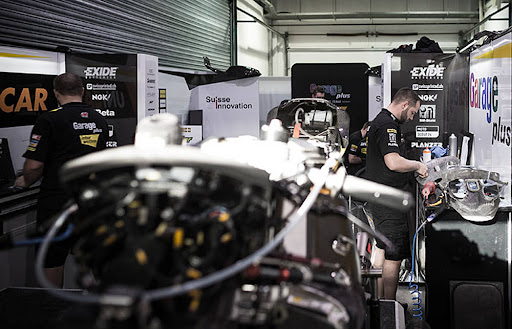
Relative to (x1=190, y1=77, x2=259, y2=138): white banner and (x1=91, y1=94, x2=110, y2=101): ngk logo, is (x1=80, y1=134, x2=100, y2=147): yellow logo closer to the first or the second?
(x1=91, y1=94, x2=110, y2=101): ngk logo

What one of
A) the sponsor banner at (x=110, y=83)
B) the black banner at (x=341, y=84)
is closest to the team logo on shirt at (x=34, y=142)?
the sponsor banner at (x=110, y=83)

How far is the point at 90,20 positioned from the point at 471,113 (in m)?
3.29

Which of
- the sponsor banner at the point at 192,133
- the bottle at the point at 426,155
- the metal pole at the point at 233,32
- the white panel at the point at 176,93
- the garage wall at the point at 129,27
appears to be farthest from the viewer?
the metal pole at the point at 233,32

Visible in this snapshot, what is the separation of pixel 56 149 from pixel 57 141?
49 millimetres

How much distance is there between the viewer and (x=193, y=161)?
1.38 m

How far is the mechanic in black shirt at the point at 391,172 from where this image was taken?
4.23 metres

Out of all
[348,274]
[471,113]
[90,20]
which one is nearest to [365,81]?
[471,113]

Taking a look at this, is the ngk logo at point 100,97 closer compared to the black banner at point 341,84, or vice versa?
the ngk logo at point 100,97

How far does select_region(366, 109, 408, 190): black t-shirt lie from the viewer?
14.0 feet

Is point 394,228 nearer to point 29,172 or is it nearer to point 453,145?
point 453,145

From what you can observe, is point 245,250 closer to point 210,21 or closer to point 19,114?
point 19,114

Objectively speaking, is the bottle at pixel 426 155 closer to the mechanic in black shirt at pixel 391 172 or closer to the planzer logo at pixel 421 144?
the planzer logo at pixel 421 144

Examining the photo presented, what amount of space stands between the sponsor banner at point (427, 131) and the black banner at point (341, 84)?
296 cm

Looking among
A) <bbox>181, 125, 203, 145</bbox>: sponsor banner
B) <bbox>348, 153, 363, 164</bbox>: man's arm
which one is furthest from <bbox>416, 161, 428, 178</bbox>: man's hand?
<bbox>181, 125, 203, 145</bbox>: sponsor banner
